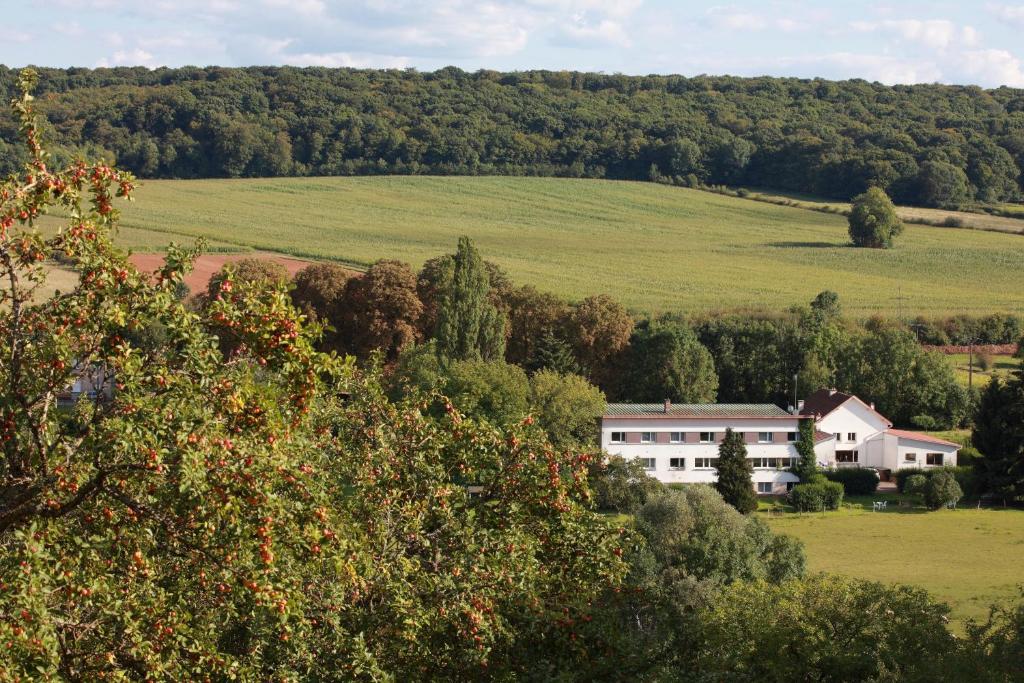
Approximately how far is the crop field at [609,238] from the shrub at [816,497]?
107 ft

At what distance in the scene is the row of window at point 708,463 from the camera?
61.5 meters

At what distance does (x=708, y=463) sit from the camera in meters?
62.6

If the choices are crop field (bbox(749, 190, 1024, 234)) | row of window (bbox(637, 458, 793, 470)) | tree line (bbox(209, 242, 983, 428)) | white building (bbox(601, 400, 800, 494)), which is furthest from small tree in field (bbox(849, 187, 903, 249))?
row of window (bbox(637, 458, 793, 470))

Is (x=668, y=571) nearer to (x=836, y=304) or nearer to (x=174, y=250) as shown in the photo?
(x=174, y=250)

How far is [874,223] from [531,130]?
169 ft

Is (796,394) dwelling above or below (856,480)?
above

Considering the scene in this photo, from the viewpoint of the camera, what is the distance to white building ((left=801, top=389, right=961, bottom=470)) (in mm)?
63219

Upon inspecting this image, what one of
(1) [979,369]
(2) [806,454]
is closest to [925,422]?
(1) [979,369]

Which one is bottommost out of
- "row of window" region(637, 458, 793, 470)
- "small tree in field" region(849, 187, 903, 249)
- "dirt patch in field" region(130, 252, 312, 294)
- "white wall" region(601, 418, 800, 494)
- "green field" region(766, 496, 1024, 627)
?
"green field" region(766, 496, 1024, 627)

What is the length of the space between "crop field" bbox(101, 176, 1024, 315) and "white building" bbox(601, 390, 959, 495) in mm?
23871

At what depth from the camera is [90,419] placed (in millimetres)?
10516

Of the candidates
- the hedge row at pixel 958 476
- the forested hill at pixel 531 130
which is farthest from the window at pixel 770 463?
the forested hill at pixel 531 130

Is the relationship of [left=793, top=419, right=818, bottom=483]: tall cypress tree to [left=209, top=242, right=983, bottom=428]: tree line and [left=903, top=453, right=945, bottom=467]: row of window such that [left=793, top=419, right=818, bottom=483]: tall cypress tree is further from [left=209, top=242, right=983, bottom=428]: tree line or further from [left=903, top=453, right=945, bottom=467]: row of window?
[left=209, top=242, right=983, bottom=428]: tree line

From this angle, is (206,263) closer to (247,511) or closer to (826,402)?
(826,402)
